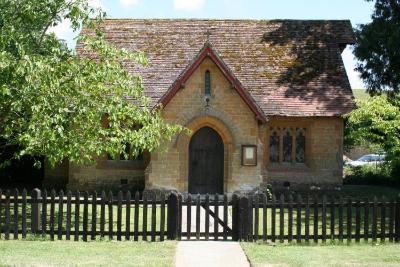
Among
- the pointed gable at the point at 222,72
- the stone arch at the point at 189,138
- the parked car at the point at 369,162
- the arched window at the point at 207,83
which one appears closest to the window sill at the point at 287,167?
the stone arch at the point at 189,138

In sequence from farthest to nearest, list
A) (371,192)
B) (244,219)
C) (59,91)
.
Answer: (371,192) < (244,219) < (59,91)

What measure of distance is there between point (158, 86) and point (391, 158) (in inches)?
403

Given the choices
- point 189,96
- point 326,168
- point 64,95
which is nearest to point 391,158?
point 326,168

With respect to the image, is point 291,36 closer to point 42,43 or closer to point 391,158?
point 391,158

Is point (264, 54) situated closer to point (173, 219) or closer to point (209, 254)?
point (173, 219)

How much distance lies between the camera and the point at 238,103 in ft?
73.5

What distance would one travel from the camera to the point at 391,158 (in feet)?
66.8

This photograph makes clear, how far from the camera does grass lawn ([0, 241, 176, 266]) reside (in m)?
10.9

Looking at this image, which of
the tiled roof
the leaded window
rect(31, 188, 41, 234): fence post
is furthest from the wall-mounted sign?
rect(31, 188, 41, 234): fence post

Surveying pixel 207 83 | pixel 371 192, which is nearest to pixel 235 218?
pixel 207 83

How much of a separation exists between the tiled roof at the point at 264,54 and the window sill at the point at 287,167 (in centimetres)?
243

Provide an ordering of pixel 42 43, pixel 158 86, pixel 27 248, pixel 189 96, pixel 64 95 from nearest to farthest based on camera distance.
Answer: pixel 27 248, pixel 64 95, pixel 42 43, pixel 189 96, pixel 158 86

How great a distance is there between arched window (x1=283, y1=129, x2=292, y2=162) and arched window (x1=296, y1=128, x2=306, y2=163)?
0.31 m

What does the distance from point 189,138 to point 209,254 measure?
35.2 feet
